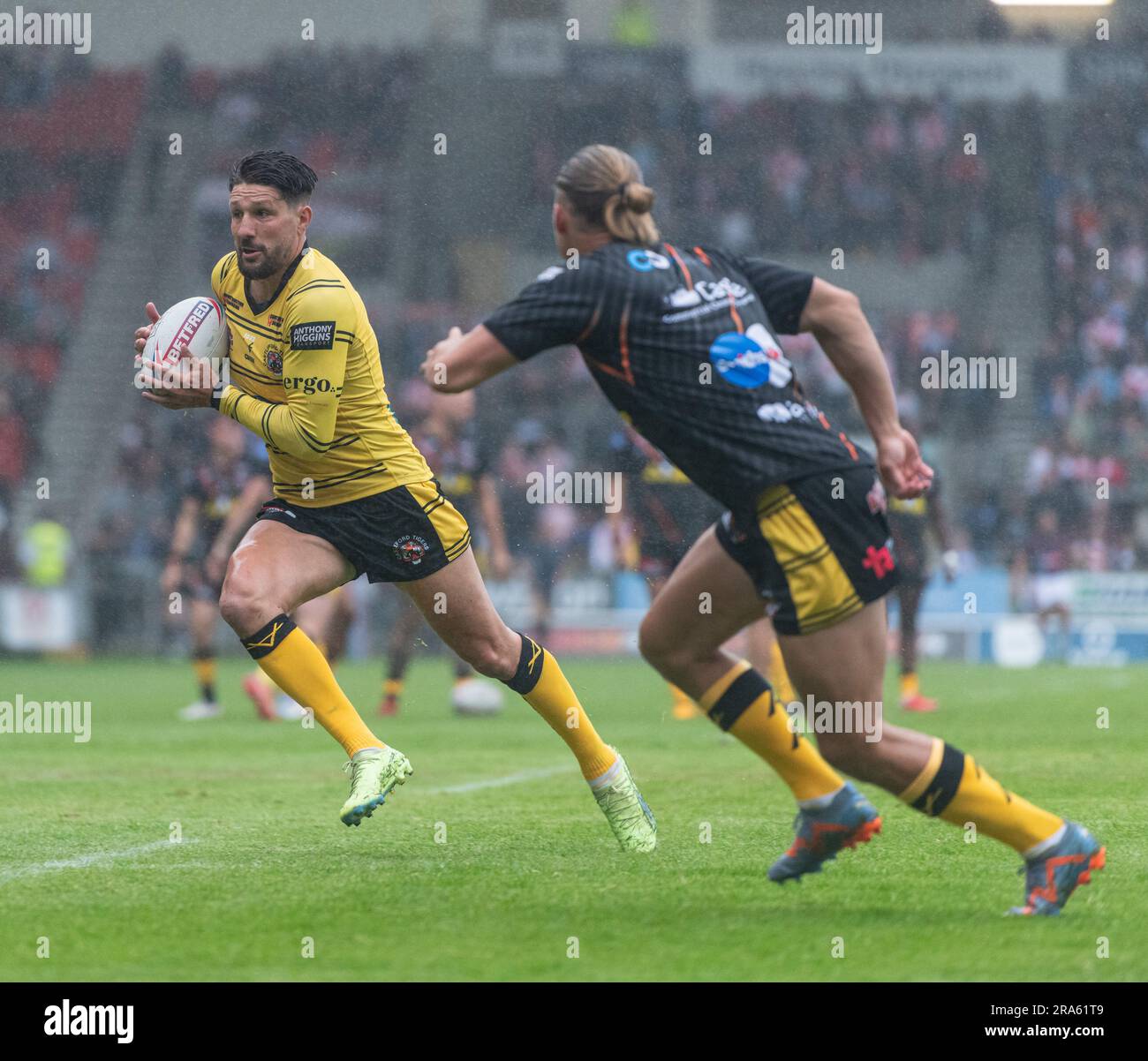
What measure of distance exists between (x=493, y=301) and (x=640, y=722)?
13.8 m

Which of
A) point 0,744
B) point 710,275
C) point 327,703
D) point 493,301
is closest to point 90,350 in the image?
point 493,301

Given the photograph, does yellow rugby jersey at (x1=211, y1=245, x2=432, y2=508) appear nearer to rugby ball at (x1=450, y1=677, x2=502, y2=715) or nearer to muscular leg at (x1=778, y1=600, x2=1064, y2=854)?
muscular leg at (x1=778, y1=600, x2=1064, y2=854)

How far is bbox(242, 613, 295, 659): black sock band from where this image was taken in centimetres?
625

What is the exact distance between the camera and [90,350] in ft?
84.6

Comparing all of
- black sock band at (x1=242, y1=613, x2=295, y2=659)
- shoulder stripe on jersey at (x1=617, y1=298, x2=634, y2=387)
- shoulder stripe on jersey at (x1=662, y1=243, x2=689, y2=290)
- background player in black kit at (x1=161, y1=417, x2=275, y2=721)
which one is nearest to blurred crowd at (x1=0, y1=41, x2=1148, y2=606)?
background player in black kit at (x1=161, y1=417, x2=275, y2=721)

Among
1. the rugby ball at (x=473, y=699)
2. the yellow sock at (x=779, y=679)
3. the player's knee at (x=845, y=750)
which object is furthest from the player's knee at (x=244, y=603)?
the rugby ball at (x=473, y=699)

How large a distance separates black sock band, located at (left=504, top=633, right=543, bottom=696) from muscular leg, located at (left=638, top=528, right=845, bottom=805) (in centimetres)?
123

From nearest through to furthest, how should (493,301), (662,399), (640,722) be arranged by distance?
(662,399) → (640,722) → (493,301)

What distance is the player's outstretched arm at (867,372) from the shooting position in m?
4.85

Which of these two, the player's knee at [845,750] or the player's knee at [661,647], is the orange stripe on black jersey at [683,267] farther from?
the player's knee at [845,750]

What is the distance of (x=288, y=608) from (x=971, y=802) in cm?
255

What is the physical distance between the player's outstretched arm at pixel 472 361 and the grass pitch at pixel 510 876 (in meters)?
1.43
